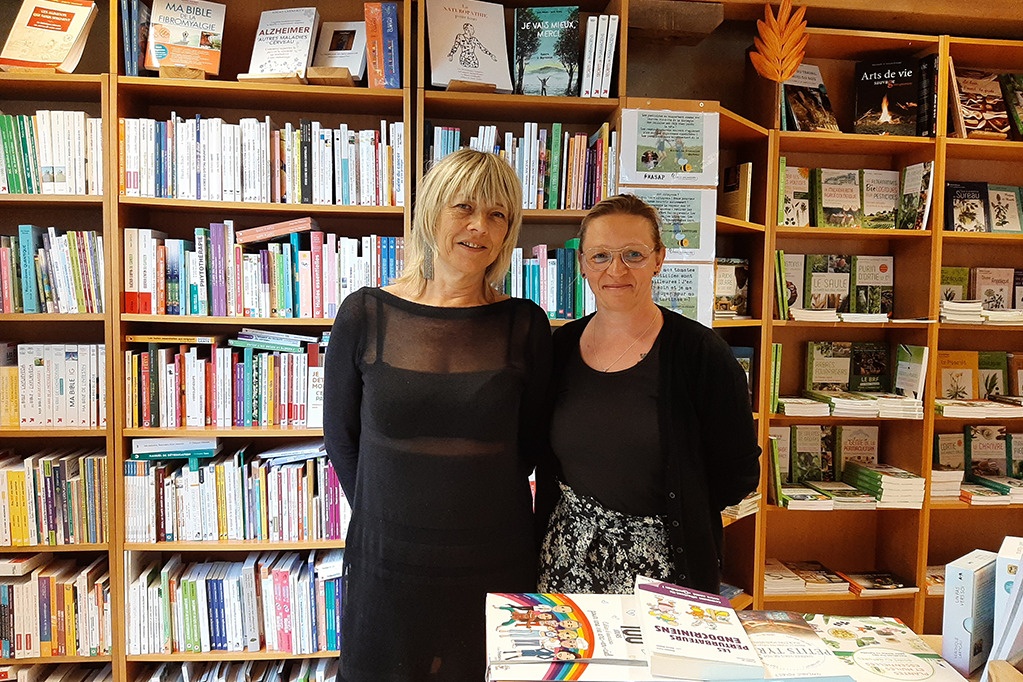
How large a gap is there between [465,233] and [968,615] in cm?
110

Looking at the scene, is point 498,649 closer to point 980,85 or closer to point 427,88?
point 427,88

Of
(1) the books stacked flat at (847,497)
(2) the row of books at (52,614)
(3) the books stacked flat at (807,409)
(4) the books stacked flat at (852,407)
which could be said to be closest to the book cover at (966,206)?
(4) the books stacked flat at (852,407)

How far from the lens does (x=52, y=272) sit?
7.23 feet

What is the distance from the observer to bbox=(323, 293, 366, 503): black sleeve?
1.49 m

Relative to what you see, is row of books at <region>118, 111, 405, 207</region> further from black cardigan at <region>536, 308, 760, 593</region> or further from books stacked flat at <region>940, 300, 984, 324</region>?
books stacked flat at <region>940, 300, 984, 324</region>

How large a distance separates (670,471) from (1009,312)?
84.6 inches

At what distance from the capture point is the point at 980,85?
2775 mm

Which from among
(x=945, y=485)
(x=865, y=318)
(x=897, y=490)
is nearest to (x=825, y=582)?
(x=897, y=490)

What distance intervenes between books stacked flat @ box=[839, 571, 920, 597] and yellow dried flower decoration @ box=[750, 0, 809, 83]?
197cm

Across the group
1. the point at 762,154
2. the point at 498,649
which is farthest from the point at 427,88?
the point at 498,649

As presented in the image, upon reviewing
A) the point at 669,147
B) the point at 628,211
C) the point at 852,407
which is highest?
the point at 669,147

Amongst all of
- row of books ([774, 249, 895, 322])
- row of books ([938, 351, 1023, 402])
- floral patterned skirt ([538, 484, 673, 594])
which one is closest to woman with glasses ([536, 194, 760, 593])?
floral patterned skirt ([538, 484, 673, 594])

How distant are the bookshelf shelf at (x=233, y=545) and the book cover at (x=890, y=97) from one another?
259 cm

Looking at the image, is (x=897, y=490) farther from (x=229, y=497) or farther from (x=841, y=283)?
(x=229, y=497)
